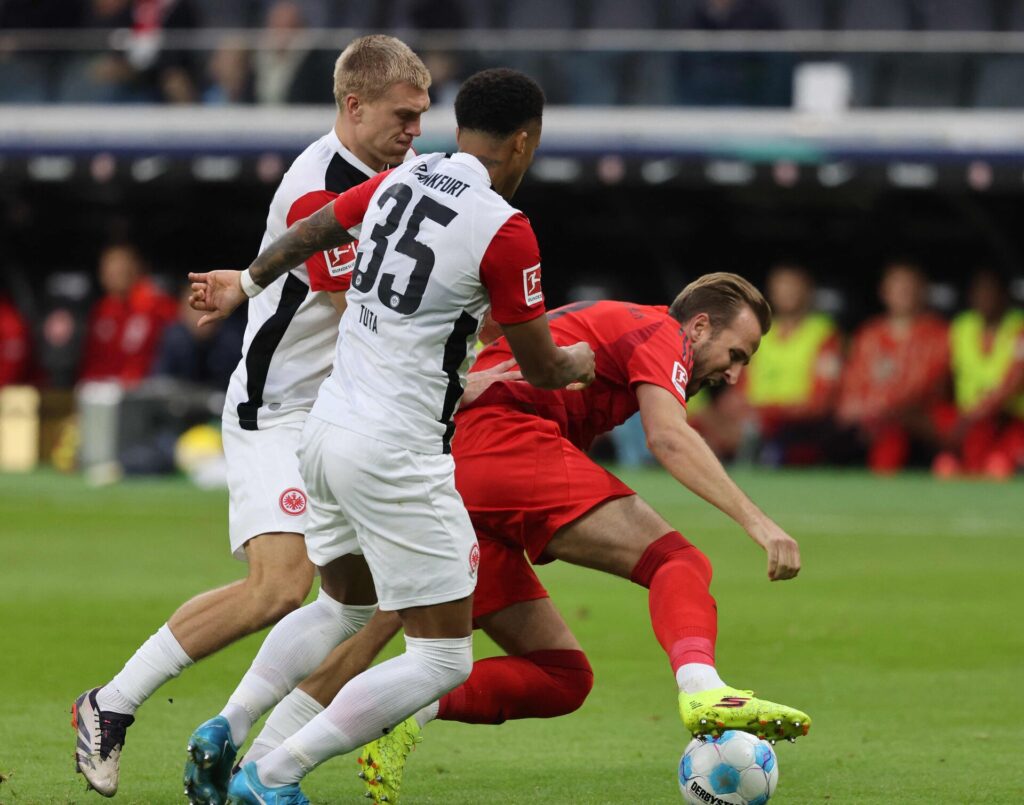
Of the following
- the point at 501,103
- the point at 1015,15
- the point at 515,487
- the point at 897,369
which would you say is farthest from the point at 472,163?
the point at 1015,15

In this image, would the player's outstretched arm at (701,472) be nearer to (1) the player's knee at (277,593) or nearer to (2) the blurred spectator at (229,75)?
(1) the player's knee at (277,593)

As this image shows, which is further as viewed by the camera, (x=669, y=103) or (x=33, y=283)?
(x=33, y=283)

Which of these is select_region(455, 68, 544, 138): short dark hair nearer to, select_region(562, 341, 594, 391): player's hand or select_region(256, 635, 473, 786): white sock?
select_region(562, 341, 594, 391): player's hand

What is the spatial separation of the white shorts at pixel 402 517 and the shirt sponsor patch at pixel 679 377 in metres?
0.88

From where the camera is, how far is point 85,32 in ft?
68.7

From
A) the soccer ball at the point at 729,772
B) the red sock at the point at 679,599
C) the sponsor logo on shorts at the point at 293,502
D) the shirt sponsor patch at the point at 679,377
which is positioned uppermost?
the shirt sponsor patch at the point at 679,377

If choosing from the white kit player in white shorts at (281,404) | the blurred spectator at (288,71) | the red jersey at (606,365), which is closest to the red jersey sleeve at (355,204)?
the white kit player in white shorts at (281,404)

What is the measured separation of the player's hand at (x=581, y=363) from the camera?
512cm

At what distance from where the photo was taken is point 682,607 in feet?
17.7

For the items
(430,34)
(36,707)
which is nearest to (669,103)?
(430,34)

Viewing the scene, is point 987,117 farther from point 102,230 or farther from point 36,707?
point 36,707

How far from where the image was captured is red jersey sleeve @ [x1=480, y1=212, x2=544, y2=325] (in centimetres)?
492

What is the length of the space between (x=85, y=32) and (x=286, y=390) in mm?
15972

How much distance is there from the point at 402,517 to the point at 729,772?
4.29ft
